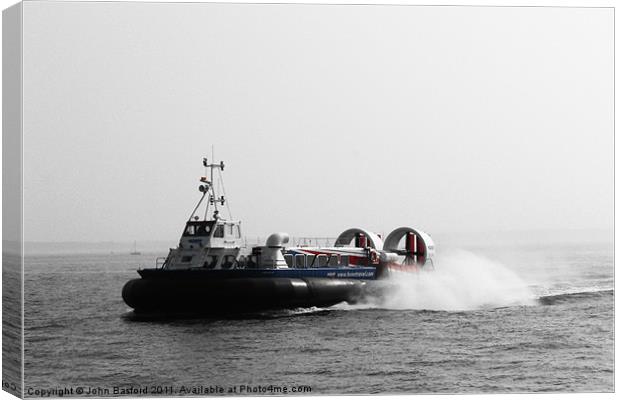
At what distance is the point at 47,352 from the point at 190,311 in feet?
18.4

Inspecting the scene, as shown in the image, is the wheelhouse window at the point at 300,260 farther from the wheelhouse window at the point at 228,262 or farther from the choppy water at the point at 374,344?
the wheelhouse window at the point at 228,262

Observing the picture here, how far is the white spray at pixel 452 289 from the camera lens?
84.0ft

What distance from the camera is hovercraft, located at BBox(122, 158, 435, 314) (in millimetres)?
22172

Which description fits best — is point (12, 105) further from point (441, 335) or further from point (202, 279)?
point (441, 335)

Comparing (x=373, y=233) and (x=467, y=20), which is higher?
(x=467, y=20)

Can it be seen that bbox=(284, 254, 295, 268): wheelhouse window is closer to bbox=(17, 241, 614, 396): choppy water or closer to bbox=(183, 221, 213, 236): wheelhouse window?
bbox=(17, 241, 614, 396): choppy water

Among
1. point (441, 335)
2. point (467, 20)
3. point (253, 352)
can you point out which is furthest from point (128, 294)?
point (467, 20)

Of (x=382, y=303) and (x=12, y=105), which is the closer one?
(x=12, y=105)

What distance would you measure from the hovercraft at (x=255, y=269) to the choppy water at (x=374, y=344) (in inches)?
15.7

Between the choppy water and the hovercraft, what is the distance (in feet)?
1.31

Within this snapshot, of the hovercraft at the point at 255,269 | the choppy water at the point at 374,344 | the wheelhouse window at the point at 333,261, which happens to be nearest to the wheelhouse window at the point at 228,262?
the hovercraft at the point at 255,269

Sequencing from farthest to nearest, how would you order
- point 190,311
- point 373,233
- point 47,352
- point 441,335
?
point 373,233
point 190,311
point 441,335
point 47,352

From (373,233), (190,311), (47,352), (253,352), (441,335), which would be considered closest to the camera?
(47,352)

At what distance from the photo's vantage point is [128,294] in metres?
22.7
